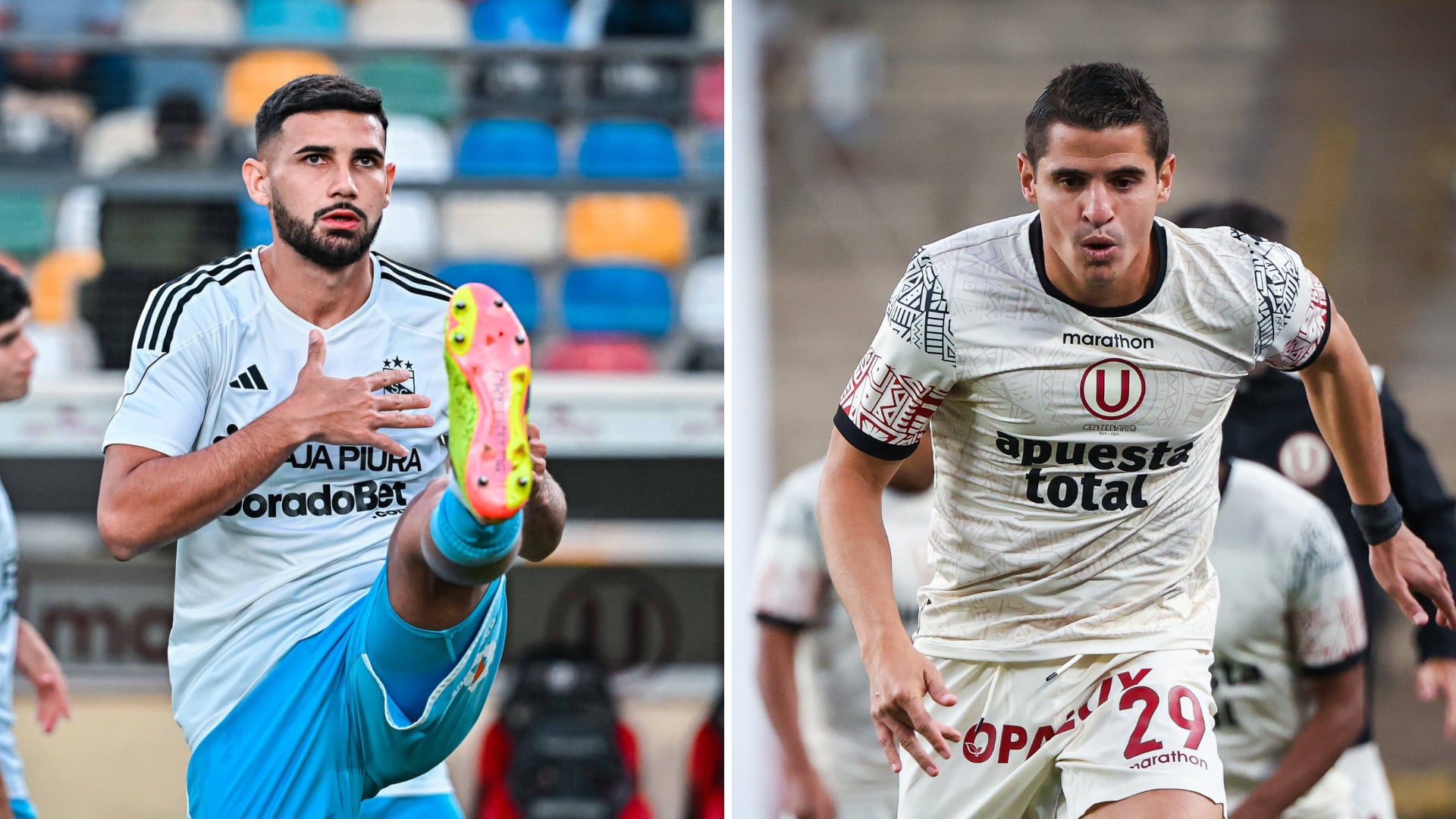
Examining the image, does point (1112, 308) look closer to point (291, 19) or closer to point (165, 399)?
point (165, 399)

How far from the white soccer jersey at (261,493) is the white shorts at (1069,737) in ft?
4.09

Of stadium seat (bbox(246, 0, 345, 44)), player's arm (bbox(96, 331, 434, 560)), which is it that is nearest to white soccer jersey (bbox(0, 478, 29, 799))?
player's arm (bbox(96, 331, 434, 560))

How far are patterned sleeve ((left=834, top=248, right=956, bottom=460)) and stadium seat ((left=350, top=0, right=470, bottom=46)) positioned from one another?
6.53m

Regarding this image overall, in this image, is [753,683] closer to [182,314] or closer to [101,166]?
[182,314]

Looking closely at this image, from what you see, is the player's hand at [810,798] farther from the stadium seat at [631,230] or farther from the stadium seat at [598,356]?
the stadium seat at [631,230]

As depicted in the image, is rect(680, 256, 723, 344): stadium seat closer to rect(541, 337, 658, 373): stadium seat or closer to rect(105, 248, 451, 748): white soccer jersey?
rect(541, 337, 658, 373): stadium seat

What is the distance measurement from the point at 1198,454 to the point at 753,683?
3702 millimetres

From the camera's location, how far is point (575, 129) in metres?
8.71

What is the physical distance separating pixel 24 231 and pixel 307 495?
5.52 meters

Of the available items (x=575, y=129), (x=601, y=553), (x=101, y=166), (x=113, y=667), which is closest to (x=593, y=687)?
(x=601, y=553)

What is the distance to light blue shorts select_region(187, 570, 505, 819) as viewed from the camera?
3178mm

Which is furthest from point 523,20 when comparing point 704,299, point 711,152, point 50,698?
point 50,698

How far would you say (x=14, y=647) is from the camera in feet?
14.4

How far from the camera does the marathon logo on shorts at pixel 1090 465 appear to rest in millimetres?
3156
